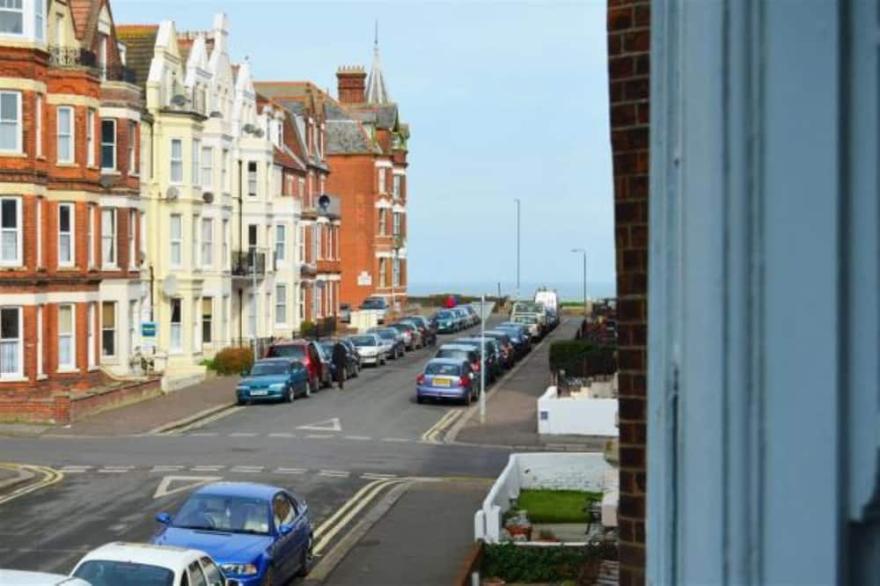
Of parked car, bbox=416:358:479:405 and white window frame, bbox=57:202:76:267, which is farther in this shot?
parked car, bbox=416:358:479:405

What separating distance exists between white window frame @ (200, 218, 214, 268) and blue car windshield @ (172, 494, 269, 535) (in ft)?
112

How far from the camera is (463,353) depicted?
43.7 metres

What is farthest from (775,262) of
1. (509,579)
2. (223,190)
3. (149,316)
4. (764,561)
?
Result: (223,190)

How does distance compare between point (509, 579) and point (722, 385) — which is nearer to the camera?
point (722, 385)

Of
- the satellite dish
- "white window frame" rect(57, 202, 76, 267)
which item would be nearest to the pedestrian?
the satellite dish

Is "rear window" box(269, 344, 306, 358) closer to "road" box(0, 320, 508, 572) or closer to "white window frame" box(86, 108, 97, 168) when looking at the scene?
"road" box(0, 320, 508, 572)

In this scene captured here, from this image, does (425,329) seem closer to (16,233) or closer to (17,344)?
(17,344)

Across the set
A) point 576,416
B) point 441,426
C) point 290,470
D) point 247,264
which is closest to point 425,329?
point 247,264

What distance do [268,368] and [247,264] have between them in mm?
16039

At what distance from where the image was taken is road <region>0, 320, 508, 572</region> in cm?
2019

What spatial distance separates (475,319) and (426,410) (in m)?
48.5

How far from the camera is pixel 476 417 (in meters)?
37.4

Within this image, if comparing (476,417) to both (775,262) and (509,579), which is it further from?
(775,262)

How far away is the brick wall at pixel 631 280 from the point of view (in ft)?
12.6
